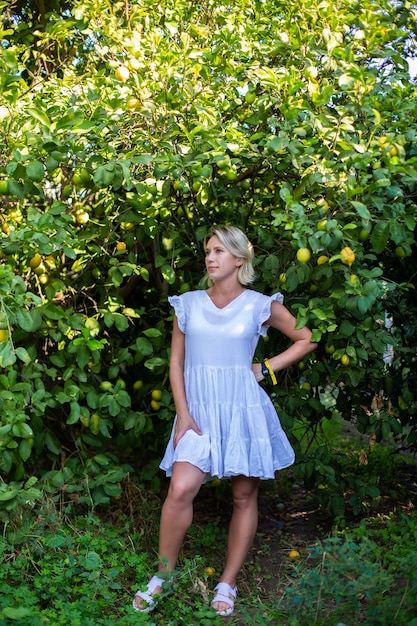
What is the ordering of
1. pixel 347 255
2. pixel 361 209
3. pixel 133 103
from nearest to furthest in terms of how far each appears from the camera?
pixel 361 209
pixel 347 255
pixel 133 103

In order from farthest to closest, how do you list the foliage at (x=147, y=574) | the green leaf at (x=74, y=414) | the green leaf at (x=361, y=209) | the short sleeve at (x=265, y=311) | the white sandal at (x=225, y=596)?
the green leaf at (x=74, y=414)
the short sleeve at (x=265, y=311)
the white sandal at (x=225, y=596)
the green leaf at (x=361, y=209)
the foliage at (x=147, y=574)

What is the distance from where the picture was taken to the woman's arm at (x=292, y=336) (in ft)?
11.0

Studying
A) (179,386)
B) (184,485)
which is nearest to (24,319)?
(179,386)

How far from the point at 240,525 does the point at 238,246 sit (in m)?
1.14

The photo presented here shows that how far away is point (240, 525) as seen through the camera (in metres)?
3.36

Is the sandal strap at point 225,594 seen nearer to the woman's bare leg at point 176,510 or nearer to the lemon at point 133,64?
the woman's bare leg at point 176,510

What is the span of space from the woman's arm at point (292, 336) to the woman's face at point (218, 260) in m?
0.24

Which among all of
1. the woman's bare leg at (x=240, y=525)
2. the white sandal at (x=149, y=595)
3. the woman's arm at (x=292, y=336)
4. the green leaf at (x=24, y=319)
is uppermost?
the green leaf at (x=24, y=319)

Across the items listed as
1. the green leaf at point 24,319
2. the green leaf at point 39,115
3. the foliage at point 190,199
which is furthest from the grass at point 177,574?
the green leaf at point 39,115

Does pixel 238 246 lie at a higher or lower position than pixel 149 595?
higher

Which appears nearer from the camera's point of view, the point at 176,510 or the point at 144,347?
the point at 176,510

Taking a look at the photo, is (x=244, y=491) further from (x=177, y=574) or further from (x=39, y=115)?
(x=39, y=115)

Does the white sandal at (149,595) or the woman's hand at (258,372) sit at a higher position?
the woman's hand at (258,372)

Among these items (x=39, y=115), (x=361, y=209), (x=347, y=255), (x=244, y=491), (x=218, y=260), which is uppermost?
(x=39, y=115)
